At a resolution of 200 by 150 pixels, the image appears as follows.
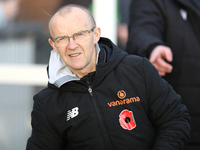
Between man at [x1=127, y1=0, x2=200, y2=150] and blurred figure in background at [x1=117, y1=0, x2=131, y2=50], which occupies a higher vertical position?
blurred figure in background at [x1=117, y1=0, x2=131, y2=50]

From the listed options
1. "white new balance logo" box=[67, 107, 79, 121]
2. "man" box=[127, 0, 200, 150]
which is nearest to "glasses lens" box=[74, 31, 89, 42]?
"white new balance logo" box=[67, 107, 79, 121]

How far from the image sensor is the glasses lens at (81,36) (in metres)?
1.95

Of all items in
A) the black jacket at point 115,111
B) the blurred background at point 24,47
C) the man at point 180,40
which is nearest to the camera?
the black jacket at point 115,111

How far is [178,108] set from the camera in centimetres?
193

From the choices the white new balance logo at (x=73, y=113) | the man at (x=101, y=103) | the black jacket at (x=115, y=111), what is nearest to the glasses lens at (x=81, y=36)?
the man at (x=101, y=103)

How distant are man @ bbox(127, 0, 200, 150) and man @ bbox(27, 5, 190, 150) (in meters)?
0.49

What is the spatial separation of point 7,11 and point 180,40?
2.42m

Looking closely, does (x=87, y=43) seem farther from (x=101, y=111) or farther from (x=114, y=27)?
(x=114, y=27)

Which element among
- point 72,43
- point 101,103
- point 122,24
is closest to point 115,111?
point 101,103

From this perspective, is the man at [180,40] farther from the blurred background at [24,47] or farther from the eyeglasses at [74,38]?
the blurred background at [24,47]

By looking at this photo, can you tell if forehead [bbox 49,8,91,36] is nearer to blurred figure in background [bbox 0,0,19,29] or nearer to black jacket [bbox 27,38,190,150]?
black jacket [bbox 27,38,190,150]

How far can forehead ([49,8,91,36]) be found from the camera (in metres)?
1.93

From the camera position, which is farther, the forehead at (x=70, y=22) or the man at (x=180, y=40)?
the man at (x=180, y=40)

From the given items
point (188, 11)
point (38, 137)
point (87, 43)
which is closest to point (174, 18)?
point (188, 11)
